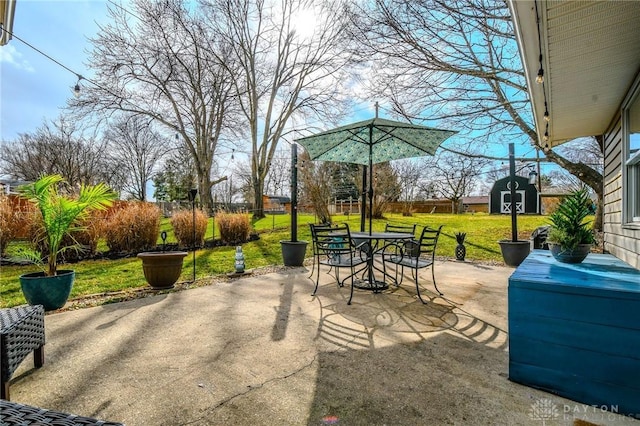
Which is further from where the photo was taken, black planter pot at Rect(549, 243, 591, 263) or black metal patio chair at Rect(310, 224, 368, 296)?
black metal patio chair at Rect(310, 224, 368, 296)

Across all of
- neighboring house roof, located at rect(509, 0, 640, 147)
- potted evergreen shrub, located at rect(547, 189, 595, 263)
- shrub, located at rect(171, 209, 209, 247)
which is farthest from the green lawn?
neighboring house roof, located at rect(509, 0, 640, 147)

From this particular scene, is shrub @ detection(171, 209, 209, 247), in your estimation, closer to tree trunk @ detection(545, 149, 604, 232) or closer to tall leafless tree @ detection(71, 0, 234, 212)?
tall leafless tree @ detection(71, 0, 234, 212)

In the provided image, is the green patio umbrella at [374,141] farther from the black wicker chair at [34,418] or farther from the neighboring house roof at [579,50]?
the black wicker chair at [34,418]

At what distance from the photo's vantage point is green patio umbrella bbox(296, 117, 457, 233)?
3.82 m

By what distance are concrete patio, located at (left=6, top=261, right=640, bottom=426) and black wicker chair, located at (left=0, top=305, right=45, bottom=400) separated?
196 millimetres

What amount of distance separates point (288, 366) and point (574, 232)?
8.46 feet

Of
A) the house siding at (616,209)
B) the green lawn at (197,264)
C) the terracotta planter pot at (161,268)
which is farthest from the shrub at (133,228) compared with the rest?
the house siding at (616,209)

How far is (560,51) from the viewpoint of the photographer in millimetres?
2070

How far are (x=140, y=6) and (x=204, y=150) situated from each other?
640 centimetres

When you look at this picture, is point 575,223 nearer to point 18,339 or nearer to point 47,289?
point 18,339

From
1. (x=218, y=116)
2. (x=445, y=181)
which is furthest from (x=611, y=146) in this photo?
(x=445, y=181)

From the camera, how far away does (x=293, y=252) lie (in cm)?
587

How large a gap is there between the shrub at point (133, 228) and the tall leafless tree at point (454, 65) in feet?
19.8

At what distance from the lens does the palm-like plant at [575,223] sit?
2575mm
